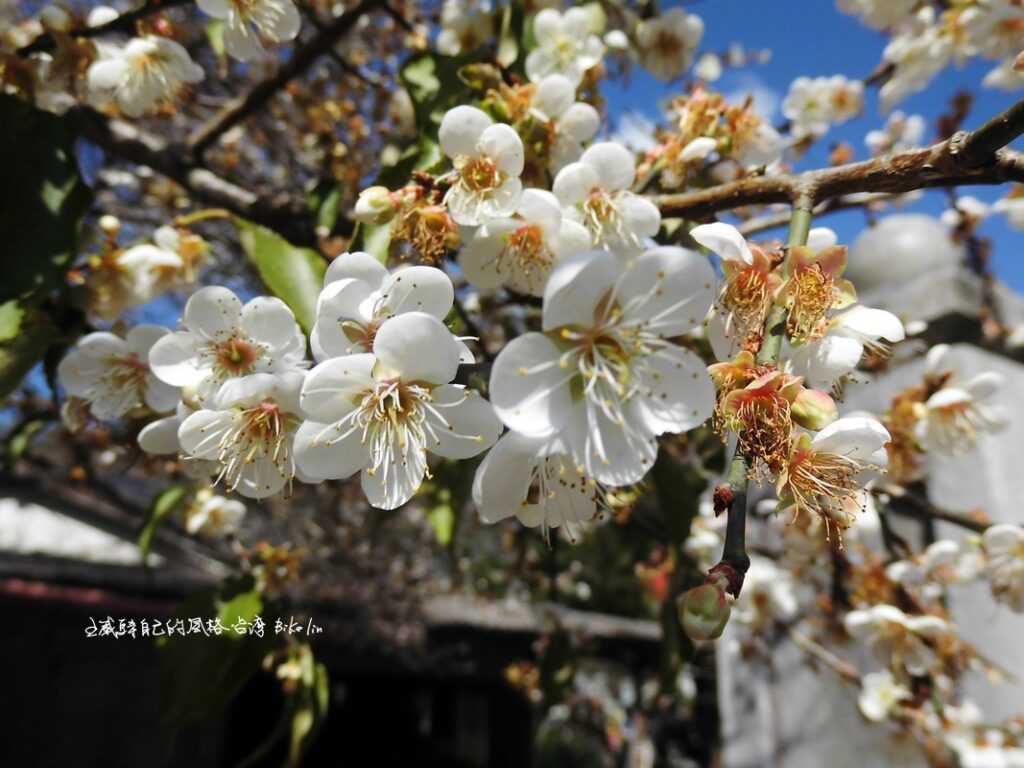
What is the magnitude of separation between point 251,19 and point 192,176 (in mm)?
412

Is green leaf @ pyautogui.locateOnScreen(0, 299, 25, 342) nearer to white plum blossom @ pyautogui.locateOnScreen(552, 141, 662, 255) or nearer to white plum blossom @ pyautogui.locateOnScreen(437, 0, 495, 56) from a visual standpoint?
white plum blossom @ pyautogui.locateOnScreen(552, 141, 662, 255)

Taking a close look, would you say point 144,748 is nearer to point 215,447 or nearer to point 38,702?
point 38,702

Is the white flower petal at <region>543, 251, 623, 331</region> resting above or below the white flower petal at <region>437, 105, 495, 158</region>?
below

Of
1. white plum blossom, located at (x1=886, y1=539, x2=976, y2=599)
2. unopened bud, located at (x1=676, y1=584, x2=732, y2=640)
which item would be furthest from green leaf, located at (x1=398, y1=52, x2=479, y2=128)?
white plum blossom, located at (x1=886, y1=539, x2=976, y2=599)

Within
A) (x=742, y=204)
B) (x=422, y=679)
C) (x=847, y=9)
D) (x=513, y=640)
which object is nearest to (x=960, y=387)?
(x=742, y=204)

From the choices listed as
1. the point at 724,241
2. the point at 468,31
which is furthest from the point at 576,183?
the point at 468,31

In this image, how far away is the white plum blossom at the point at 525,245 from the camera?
2.53ft

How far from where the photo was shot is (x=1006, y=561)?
4.48 ft

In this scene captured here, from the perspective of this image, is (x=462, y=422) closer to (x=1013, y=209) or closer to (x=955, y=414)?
(x=955, y=414)

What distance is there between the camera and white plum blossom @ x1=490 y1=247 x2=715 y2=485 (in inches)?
22.8

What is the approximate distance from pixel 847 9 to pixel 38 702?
377 cm

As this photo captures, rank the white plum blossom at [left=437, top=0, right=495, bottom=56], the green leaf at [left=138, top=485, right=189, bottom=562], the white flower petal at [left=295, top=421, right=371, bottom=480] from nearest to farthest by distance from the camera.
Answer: the white flower petal at [left=295, top=421, right=371, bottom=480] < the green leaf at [left=138, top=485, right=189, bottom=562] < the white plum blossom at [left=437, top=0, right=495, bottom=56]

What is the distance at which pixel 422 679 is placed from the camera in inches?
221

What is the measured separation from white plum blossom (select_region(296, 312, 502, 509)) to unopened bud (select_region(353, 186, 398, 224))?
0.77 feet
